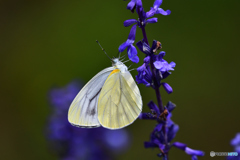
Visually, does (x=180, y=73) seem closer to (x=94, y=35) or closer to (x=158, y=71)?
(x=94, y=35)

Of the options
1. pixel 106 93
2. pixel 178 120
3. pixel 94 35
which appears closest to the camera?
pixel 106 93

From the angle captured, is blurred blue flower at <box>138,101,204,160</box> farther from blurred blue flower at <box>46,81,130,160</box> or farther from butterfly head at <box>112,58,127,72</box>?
blurred blue flower at <box>46,81,130,160</box>

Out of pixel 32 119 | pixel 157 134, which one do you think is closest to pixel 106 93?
pixel 157 134

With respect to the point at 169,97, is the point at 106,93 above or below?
above

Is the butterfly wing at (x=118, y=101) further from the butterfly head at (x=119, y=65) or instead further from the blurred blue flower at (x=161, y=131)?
the blurred blue flower at (x=161, y=131)

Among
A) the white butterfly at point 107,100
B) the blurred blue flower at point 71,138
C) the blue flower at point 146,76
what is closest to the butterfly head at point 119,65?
the white butterfly at point 107,100

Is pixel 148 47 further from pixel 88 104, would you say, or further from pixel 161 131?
pixel 88 104

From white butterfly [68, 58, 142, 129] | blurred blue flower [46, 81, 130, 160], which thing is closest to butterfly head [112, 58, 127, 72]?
white butterfly [68, 58, 142, 129]

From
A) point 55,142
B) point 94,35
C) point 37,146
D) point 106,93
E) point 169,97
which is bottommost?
point 169,97
